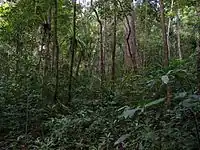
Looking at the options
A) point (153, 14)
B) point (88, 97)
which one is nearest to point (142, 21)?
point (153, 14)

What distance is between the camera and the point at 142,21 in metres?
20.1

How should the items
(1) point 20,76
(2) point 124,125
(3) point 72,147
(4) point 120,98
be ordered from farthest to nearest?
(1) point 20,76, (4) point 120,98, (3) point 72,147, (2) point 124,125

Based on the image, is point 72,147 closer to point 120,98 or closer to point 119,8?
point 120,98

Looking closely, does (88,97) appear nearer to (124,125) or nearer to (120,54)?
(124,125)

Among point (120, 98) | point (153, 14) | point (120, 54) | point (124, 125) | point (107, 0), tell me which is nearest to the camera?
point (124, 125)

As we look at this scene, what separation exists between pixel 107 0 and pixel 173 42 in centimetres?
1353

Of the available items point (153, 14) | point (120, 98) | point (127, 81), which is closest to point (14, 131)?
point (120, 98)

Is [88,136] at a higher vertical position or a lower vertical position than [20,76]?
lower

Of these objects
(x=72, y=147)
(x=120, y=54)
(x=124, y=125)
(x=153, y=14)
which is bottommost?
(x=72, y=147)

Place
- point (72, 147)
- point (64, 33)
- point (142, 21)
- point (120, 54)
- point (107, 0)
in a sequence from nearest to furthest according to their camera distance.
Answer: point (72, 147), point (107, 0), point (64, 33), point (142, 21), point (120, 54)

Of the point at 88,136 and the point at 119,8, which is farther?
the point at 119,8

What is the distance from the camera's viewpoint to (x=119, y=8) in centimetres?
1178

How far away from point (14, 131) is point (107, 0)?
637 cm

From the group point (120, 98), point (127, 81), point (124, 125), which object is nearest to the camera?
point (124, 125)
